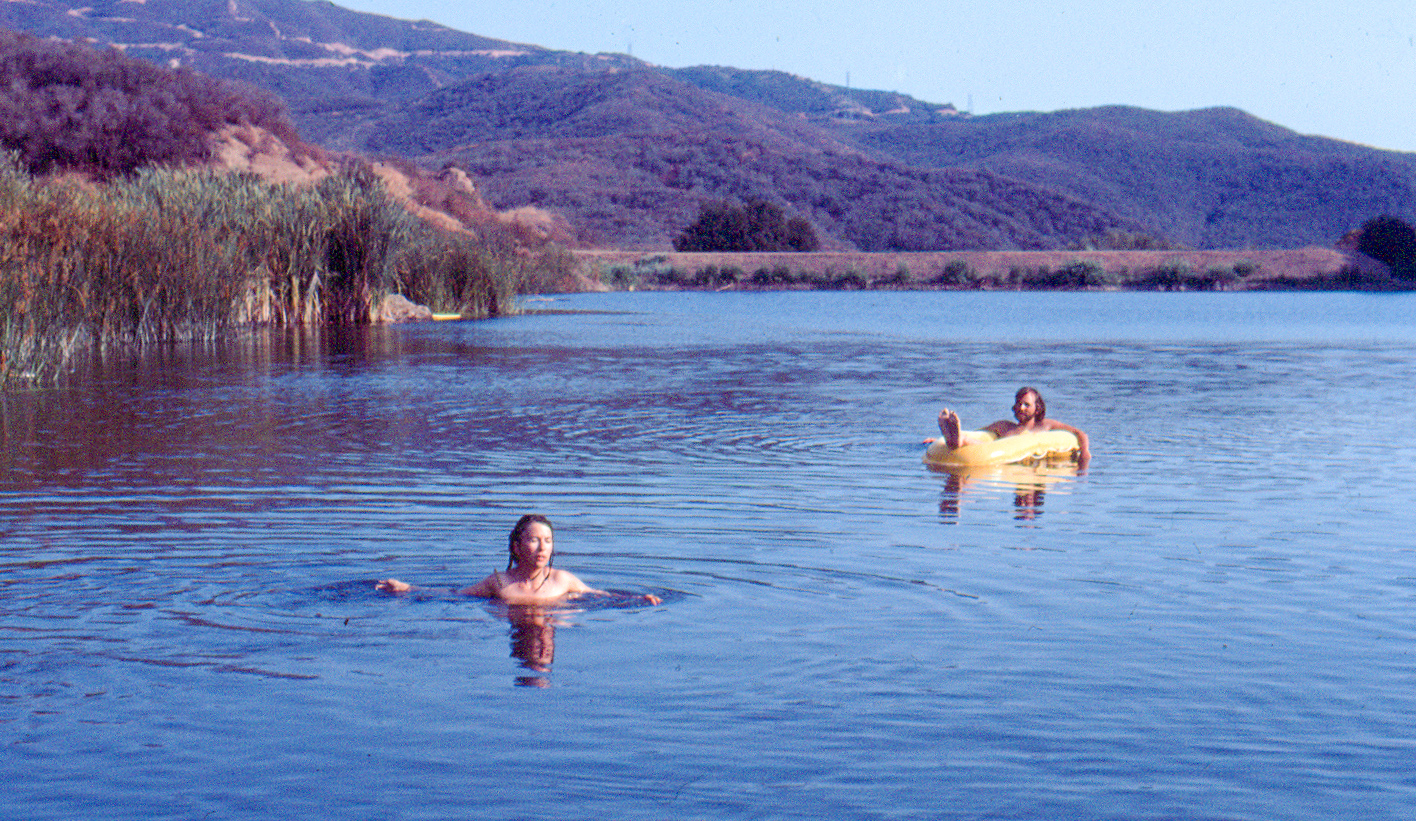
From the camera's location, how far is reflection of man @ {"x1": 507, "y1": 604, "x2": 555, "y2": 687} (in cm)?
625

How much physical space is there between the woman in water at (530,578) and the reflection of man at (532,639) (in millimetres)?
78

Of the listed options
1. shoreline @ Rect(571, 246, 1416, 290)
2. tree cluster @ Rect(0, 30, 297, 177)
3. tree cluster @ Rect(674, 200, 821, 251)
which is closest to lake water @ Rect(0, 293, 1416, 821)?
tree cluster @ Rect(0, 30, 297, 177)

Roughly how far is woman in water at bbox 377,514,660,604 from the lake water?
0.37 feet

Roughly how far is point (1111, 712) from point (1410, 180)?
148m

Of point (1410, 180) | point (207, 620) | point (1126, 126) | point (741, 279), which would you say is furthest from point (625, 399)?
point (1126, 126)

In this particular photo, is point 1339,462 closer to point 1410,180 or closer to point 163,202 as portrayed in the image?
point 163,202

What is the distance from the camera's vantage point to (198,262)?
80.8 ft

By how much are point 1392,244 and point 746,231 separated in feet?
104

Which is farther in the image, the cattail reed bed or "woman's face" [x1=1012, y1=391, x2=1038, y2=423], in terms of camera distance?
the cattail reed bed

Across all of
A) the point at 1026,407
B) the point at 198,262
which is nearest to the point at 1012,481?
the point at 1026,407

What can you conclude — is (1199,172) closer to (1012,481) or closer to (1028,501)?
(1012,481)

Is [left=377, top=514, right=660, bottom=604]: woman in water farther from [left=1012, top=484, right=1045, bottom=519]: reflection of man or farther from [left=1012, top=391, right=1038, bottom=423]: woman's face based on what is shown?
[left=1012, top=391, right=1038, bottom=423]: woman's face

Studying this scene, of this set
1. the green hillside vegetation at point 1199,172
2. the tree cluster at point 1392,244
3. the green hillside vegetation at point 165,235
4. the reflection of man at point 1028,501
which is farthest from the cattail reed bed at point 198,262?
the green hillside vegetation at point 1199,172

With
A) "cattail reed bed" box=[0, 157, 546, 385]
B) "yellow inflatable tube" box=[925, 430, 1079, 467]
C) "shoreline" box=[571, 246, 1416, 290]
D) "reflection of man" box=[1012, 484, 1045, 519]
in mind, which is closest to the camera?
"reflection of man" box=[1012, 484, 1045, 519]
